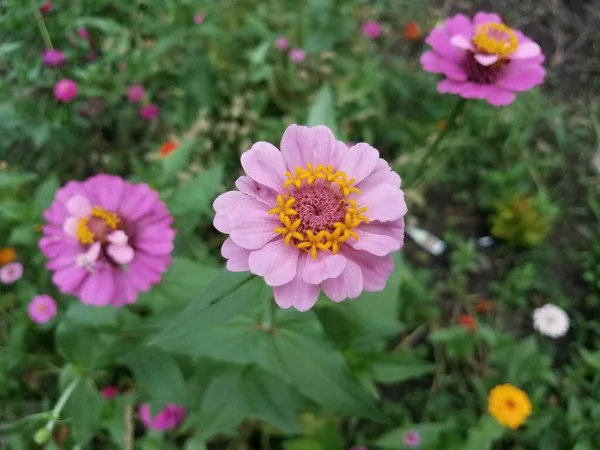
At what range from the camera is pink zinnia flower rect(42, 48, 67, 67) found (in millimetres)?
1878

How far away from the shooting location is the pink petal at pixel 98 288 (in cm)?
129

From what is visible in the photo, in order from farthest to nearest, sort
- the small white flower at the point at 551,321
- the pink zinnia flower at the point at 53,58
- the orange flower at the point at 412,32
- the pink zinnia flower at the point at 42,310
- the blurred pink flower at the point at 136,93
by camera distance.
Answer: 1. the orange flower at the point at 412,32
2. the blurred pink flower at the point at 136,93
3. the small white flower at the point at 551,321
4. the pink zinnia flower at the point at 53,58
5. the pink zinnia flower at the point at 42,310

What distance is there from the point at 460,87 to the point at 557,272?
1.32m

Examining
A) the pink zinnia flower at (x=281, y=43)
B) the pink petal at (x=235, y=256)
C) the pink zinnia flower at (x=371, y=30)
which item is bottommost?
the pink zinnia flower at (x=371, y=30)

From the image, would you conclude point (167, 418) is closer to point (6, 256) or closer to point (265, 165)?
point (6, 256)

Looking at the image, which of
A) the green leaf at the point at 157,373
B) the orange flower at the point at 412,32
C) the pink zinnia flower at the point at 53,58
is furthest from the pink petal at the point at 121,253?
the orange flower at the point at 412,32

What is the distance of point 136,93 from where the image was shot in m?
2.19

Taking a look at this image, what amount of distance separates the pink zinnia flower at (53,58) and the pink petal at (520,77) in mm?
1451

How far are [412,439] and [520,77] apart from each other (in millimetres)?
1150

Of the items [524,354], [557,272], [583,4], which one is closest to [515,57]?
[524,354]

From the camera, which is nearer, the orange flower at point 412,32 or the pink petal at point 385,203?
the pink petal at point 385,203

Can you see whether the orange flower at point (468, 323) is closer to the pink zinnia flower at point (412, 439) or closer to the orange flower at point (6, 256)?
the pink zinnia flower at point (412, 439)

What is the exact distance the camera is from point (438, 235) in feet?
7.80

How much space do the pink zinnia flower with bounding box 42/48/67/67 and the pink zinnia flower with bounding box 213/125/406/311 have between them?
4.19 feet
